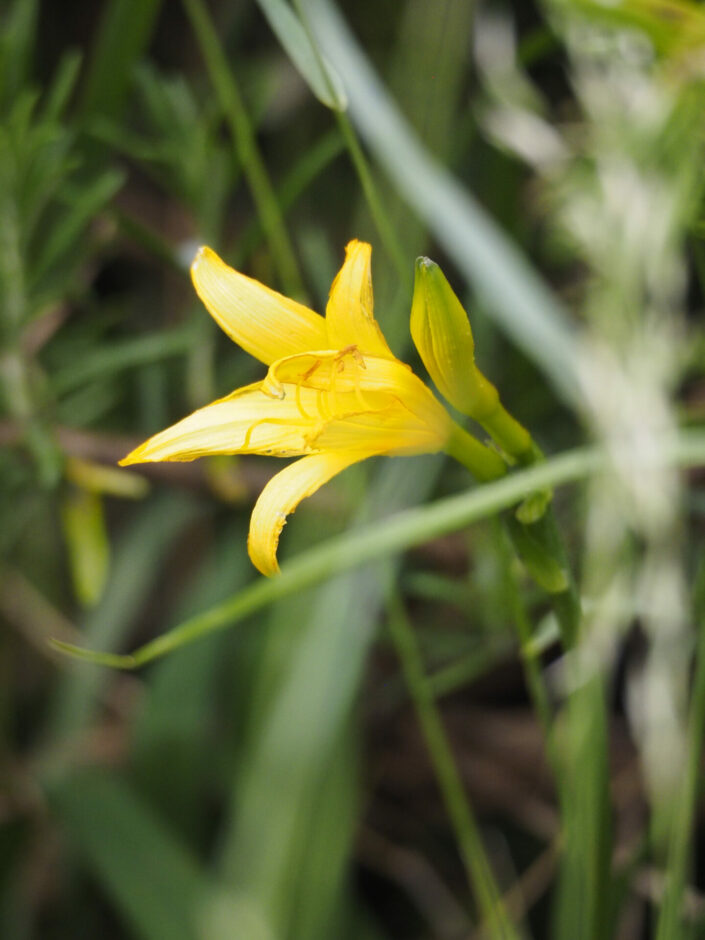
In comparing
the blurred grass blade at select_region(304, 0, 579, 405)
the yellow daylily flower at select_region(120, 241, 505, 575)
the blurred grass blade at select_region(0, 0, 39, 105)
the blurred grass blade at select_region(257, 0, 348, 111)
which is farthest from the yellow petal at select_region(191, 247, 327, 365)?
the blurred grass blade at select_region(0, 0, 39, 105)

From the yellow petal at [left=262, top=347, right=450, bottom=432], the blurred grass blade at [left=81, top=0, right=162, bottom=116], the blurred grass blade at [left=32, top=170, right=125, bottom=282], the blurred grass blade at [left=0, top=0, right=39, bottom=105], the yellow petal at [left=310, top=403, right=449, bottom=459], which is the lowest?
the yellow petal at [left=310, top=403, right=449, bottom=459]

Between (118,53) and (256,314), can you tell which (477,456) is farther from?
(118,53)

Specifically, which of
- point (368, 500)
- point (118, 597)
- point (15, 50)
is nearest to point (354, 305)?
point (368, 500)

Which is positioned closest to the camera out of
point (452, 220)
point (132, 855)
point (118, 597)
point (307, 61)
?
point (307, 61)

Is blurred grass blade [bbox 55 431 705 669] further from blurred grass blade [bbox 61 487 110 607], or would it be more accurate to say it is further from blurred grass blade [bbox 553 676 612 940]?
blurred grass blade [bbox 61 487 110 607]

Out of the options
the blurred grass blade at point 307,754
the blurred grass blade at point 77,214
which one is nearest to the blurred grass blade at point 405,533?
the blurred grass blade at point 307,754

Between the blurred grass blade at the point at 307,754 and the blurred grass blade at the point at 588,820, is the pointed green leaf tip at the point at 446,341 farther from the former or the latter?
the blurred grass blade at the point at 307,754

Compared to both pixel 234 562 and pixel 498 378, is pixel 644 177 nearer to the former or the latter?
pixel 498 378
